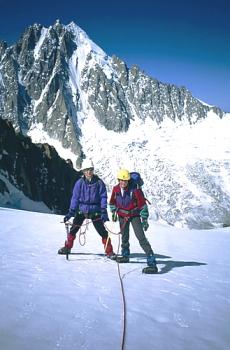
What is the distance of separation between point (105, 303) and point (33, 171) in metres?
67.4

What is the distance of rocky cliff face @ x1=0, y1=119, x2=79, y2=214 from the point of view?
211 feet

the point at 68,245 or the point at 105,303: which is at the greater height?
the point at 68,245

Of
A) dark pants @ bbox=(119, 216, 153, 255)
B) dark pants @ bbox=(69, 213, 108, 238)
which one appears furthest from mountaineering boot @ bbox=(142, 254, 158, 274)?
dark pants @ bbox=(69, 213, 108, 238)

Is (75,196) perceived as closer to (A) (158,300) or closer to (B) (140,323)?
(A) (158,300)

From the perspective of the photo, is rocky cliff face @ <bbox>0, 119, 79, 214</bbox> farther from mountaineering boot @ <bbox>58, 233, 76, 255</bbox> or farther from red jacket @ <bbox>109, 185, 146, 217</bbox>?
red jacket @ <bbox>109, 185, 146, 217</bbox>

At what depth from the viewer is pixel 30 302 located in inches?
256

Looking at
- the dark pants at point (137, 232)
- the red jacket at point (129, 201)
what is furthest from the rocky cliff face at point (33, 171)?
the red jacket at point (129, 201)

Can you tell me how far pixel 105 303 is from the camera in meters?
6.82

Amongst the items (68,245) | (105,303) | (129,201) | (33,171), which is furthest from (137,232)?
(33,171)

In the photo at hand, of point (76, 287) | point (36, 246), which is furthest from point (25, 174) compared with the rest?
point (76, 287)

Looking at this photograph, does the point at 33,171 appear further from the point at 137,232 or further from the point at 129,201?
the point at 137,232

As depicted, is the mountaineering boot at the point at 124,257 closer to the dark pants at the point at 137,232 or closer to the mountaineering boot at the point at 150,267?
the dark pants at the point at 137,232

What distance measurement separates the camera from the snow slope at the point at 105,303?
5387 mm

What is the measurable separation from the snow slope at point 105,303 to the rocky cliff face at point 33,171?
157 feet
